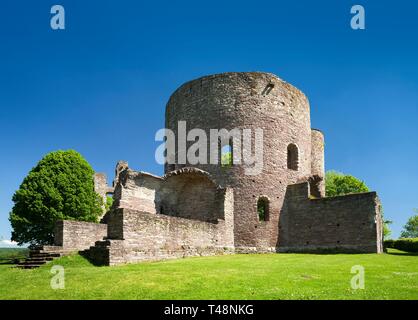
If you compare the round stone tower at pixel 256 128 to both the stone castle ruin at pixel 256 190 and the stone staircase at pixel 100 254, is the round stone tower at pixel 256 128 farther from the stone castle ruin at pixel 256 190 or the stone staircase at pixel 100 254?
the stone staircase at pixel 100 254

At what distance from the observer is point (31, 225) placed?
82.0 ft

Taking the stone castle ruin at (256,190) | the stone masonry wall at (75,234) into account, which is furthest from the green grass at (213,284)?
the stone castle ruin at (256,190)

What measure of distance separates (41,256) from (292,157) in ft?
51.4

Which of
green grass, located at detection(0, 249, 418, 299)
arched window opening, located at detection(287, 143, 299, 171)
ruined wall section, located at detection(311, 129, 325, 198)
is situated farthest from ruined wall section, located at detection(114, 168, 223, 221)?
green grass, located at detection(0, 249, 418, 299)

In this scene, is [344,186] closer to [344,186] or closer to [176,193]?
[344,186]

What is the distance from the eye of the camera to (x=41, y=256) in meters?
14.3

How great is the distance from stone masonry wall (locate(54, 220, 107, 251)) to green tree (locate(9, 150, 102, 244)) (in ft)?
28.0

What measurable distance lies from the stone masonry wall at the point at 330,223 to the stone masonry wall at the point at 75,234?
413 inches

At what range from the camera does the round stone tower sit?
2222cm

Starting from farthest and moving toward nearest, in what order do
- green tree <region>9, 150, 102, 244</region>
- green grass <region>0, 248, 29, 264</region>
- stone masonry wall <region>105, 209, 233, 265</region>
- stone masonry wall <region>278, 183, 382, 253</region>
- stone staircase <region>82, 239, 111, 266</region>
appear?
1. green tree <region>9, 150, 102, 244</region>
2. green grass <region>0, 248, 29, 264</region>
3. stone masonry wall <region>278, 183, 382, 253</region>
4. stone masonry wall <region>105, 209, 233, 265</region>
5. stone staircase <region>82, 239, 111, 266</region>

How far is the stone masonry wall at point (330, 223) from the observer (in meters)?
20.1

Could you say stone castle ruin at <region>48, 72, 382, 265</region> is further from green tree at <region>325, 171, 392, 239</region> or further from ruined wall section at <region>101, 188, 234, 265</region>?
green tree at <region>325, 171, 392, 239</region>

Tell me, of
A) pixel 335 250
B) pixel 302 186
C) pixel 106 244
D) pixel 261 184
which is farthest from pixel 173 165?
pixel 106 244

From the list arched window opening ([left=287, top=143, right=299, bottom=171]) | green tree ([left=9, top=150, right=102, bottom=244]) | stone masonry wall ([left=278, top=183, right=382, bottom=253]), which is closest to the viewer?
stone masonry wall ([left=278, top=183, right=382, bottom=253])
